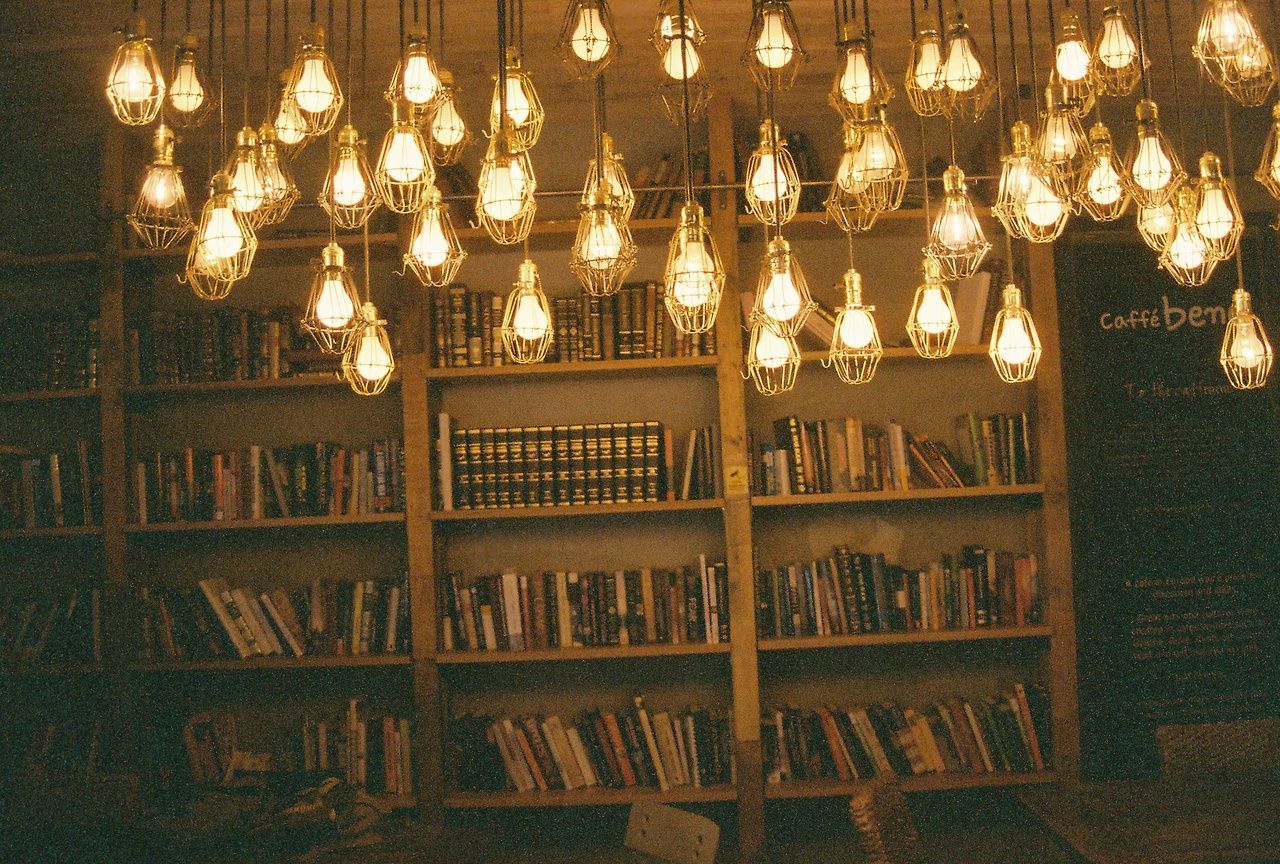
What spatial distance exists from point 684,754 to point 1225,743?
1629 millimetres

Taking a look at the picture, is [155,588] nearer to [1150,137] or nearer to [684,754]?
[684,754]

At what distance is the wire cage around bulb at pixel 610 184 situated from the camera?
188 centimetres

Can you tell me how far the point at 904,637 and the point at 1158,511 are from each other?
1.06 meters

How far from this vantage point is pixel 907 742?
3.44m

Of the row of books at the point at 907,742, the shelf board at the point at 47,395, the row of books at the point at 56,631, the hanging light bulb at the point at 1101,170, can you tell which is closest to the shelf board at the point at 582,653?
the row of books at the point at 907,742

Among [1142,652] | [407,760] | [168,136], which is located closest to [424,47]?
[168,136]

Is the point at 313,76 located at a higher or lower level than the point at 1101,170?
higher

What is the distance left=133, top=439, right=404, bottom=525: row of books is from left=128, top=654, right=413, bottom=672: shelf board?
19.2 inches

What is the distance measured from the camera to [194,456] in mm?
3510

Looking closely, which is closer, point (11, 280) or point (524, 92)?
point (524, 92)

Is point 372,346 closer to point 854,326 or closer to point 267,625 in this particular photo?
point 854,326

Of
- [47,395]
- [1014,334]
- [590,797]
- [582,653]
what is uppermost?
[47,395]

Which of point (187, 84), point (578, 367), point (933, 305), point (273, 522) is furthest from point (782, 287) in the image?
point (273, 522)

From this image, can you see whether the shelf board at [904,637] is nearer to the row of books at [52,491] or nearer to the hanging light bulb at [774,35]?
the hanging light bulb at [774,35]
